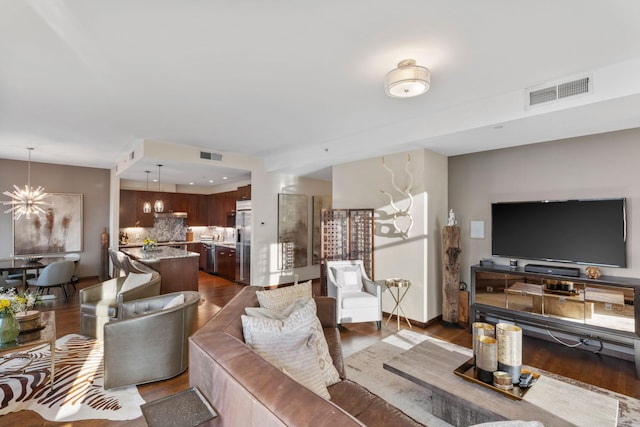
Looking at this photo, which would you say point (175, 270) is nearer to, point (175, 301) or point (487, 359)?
point (175, 301)

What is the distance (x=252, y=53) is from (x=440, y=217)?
348 cm

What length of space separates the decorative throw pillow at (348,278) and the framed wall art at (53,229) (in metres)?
6.59

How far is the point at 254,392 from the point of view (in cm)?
101

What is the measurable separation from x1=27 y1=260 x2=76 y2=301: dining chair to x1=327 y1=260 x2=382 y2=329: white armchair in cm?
472

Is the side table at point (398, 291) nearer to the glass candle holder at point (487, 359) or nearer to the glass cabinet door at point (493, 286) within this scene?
the glass cabinet door at point (493, 286)

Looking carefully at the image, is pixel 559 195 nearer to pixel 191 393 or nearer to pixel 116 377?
pixel 191 393

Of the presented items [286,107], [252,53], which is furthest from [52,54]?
[286,107]

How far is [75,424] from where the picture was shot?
7.19 feet

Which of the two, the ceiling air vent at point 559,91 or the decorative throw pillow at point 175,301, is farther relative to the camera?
the decorative throw pillow at point 175,301

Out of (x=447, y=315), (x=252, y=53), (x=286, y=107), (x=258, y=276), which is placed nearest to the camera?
(x=252, y=53)

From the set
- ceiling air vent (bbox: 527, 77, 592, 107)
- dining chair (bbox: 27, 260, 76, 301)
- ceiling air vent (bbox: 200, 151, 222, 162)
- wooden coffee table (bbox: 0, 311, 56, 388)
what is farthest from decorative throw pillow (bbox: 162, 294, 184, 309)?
ceiling air vent (bbox: 527, 77, 592, 107)

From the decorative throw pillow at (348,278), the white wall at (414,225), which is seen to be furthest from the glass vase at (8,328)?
the white wall at (414,225)

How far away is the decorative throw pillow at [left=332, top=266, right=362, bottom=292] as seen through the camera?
430 cm

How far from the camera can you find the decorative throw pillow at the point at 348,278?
14.1 ft
